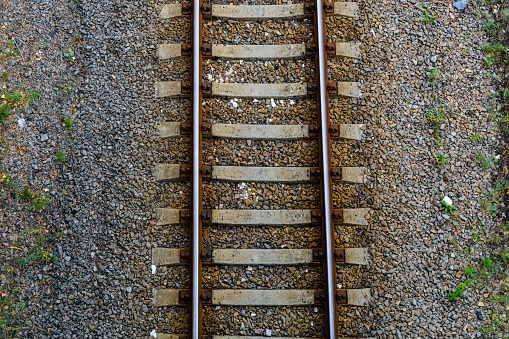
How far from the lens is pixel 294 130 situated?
5441 mm

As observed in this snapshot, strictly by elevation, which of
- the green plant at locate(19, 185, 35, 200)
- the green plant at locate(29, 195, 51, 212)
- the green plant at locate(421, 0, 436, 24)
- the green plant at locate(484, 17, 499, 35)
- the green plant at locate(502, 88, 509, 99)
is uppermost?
the green plant at locate(421, 0, 436, 24)

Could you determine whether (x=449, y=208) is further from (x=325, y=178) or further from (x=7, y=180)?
(x=7, y=180)

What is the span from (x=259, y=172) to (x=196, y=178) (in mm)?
747

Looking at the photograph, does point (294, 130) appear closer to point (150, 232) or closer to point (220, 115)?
point (220, 115)

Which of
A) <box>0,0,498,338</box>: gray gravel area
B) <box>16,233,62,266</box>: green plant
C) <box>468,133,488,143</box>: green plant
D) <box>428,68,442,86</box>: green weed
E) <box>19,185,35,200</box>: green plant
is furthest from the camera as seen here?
<box>428,68,442,86</box>: green weed

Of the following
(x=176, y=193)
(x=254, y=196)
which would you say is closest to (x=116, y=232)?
(x=176, y=193)

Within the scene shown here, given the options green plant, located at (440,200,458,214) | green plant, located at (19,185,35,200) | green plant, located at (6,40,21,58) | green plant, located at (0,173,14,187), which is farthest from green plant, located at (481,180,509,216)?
green plant, located at (6,40,21,58)

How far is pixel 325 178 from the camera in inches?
203

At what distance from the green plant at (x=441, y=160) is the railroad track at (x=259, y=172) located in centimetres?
92

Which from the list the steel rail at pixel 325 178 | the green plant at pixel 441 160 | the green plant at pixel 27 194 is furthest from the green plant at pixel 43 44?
the green plant at pixel 441 160

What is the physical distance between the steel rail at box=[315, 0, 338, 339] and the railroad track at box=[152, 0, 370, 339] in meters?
0.01

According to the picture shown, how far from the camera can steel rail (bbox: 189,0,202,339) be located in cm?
488

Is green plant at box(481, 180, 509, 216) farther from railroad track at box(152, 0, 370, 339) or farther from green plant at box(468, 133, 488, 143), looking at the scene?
railroad track at box(152, 0, 370, 339)

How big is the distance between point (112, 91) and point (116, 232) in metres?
1.74
